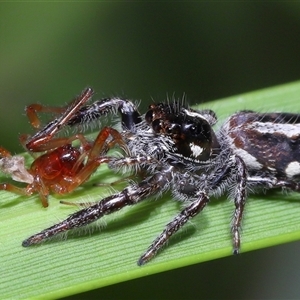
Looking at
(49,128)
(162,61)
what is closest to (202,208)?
(49,128)

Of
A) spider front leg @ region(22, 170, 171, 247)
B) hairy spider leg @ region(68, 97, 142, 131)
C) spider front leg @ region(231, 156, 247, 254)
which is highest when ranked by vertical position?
hairy spider leg @ region(68, 97, 142, 131)

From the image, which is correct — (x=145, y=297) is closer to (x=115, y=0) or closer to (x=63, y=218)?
(x=63, y=218)

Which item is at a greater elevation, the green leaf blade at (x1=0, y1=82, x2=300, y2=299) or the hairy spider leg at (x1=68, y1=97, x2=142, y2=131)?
the hairy spider leg at (x1=68, y1=97, x2=142, y2=131)

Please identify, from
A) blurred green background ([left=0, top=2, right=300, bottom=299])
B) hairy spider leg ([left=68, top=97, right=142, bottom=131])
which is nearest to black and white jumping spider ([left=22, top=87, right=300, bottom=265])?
hairy spider leg ([left=68, top=97, right=142, bottom=131])

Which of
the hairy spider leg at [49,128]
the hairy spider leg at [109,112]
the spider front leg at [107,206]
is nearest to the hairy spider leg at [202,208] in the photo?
the spider front leg at [107,206]

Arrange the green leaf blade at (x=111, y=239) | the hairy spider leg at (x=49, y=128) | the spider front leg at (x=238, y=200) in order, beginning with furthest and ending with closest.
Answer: the hairy spider leg at (x=49, y=128), the spider front leg at (x=238, y=200), the green leaf blade at (x=111, y=239)

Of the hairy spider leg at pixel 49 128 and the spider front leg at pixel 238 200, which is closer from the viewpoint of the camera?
the spider front leg at pixel 238 200

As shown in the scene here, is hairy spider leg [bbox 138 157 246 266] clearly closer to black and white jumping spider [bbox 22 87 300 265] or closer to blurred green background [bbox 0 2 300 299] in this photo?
black and white jumping spider [bbox 22 87 300 265]

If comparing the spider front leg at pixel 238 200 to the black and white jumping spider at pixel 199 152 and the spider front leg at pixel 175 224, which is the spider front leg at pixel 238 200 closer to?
the black and white jumping spider at pixel 199 152
